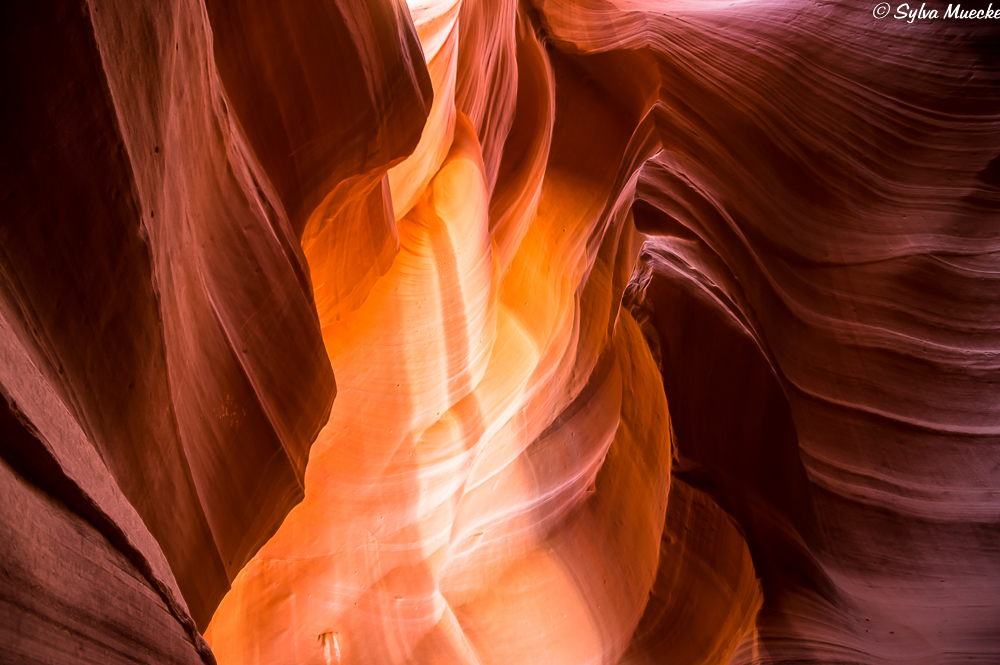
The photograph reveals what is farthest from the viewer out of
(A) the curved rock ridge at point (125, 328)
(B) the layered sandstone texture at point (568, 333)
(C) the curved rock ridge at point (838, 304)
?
(C) the curved rock ridge at point (838, 304)

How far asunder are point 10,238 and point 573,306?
207cm

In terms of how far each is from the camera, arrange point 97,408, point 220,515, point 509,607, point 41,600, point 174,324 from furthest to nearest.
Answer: point 509,607, point 220,515, point 174,324, point 97,408, point 41,600

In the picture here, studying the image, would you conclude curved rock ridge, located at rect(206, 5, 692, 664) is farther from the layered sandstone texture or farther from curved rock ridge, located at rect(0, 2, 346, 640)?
curved rock ridge, located at rect(0, 2, 346, 640)

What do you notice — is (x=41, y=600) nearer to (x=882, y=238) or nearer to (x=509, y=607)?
(x=509, y=607)

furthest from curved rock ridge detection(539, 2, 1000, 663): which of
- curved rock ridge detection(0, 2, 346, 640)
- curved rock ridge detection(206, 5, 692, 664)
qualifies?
curved rock ridge detection(0, 2, 346, 640)

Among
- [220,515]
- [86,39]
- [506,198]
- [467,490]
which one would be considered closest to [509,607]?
[467,490]

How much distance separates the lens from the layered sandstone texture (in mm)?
1228

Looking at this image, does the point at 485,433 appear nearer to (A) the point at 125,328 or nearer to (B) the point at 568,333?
(B) the point at 568,333

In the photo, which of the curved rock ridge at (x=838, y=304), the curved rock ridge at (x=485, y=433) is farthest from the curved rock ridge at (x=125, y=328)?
the curved rock ridge at (x=838, y=304)

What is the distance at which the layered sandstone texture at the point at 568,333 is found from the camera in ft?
4.03

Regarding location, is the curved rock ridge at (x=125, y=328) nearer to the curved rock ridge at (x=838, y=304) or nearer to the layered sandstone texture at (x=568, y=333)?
the layered sandstone texture at (x=568, y=333)


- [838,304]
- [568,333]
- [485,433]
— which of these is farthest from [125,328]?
[838,304]

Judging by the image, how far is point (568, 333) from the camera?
8.68 feet

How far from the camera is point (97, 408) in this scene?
2.79ft
